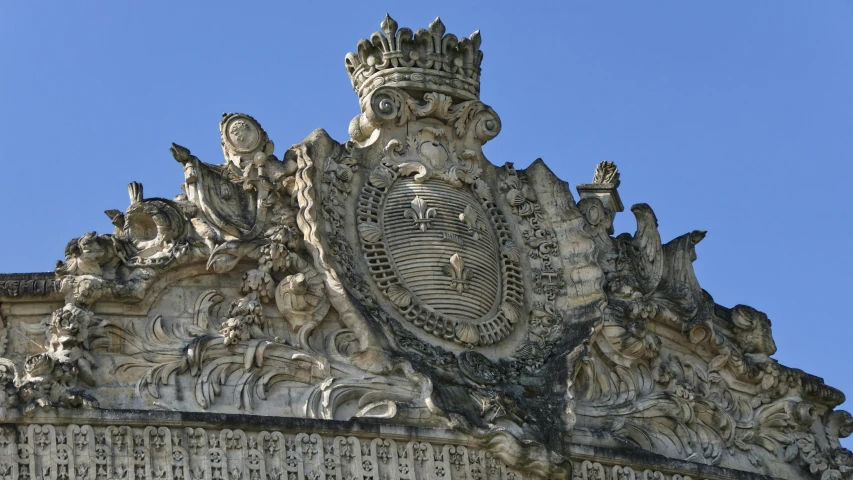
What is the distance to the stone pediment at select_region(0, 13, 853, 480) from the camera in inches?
823

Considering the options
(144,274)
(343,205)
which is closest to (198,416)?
(144,274)

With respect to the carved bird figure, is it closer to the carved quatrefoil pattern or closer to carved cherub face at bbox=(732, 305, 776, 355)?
carved cherub face at bbox=(732, 305, 776, 355)

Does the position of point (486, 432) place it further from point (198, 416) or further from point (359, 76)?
point (359, 76)

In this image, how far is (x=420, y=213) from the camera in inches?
894

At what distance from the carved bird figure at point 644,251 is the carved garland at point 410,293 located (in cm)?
117

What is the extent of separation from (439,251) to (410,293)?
52 cm

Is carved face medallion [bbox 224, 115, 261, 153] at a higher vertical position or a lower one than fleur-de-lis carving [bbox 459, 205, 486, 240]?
higher

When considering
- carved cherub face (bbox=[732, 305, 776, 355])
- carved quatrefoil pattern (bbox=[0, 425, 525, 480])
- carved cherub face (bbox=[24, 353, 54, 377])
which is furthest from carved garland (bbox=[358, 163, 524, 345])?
carved cherub face (bbox=[24, 353, 54, 377])

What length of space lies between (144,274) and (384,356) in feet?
7.12

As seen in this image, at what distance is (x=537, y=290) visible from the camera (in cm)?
2308

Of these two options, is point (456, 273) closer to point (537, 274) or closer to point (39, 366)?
point (537, 274)

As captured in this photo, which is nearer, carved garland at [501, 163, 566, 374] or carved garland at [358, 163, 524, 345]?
carved garland at [358, 163, 524, 345]

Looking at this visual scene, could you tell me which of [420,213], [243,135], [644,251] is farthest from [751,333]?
[243,135]

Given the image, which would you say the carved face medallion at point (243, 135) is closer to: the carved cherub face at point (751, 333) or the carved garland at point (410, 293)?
the carved garland at point (410, 293)
